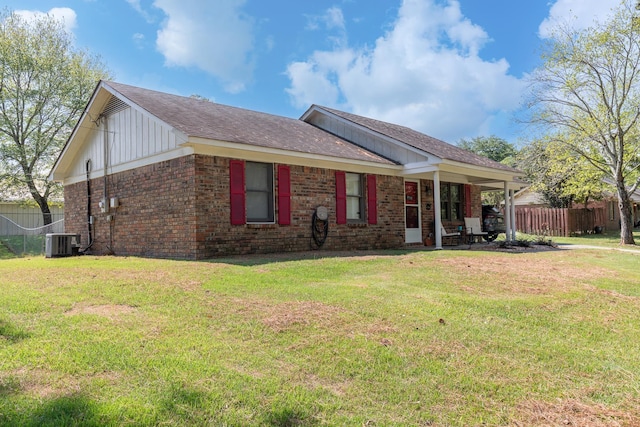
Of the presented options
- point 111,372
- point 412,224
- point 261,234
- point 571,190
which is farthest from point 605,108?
point 111,372

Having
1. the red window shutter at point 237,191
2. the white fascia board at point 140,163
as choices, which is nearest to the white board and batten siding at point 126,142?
the white fascia board at point 140,163

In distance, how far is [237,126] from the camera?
450 inches

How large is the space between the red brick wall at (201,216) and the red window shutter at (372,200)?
190 mm

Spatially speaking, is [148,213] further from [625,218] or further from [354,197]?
[625,218]

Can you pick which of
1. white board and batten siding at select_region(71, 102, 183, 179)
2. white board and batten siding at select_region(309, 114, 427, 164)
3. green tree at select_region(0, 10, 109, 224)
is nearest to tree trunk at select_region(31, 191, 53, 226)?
green tree at select_region(0, 10, 109, 224)

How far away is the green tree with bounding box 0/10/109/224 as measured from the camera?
21.5m

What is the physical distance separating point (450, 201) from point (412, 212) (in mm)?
2115

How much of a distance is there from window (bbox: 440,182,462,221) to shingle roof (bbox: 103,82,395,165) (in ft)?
11.6

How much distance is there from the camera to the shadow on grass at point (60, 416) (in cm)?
232

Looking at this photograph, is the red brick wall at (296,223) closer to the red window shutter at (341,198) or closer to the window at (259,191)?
the red window shutter at (341,198)

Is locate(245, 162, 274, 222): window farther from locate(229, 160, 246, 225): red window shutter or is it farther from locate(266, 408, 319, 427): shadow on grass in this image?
locate(266, 408, 319, 427): shadow on grass

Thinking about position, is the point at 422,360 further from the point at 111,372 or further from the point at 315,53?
→ the point at 315,53

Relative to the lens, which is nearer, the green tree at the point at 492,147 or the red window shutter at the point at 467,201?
the red window shutter at the point at 467,201

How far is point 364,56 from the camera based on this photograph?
17.0m
